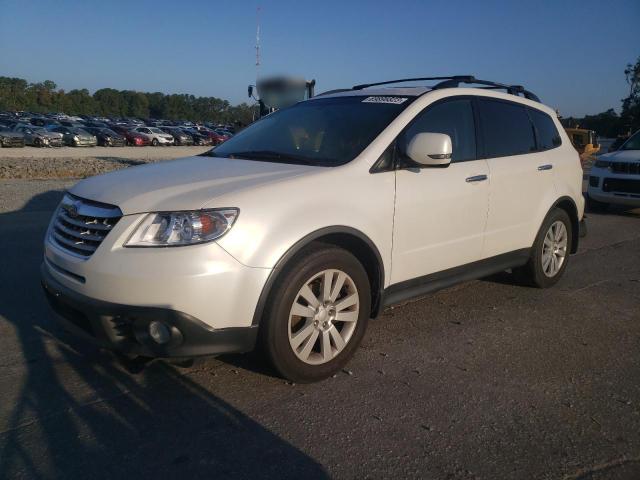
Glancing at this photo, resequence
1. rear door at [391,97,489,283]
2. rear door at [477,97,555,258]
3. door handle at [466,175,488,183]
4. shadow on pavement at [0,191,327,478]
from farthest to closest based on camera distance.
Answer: rear door at [477,97,555,258] → door handle at [466,175,488,183] → rear door at [391,97,489,283] → shadow on pavement at [0,191,327,478]

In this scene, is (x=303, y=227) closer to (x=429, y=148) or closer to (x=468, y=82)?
(x=429, y=148)

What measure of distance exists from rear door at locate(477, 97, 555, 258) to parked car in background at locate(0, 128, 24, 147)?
37191 millimetres

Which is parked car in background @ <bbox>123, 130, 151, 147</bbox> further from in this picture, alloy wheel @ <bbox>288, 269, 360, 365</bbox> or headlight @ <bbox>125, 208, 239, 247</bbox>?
headlight @ <bbox>125, 208, 239, 247</bbox>

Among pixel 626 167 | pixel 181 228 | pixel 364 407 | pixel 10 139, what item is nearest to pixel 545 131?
pixel 364 407

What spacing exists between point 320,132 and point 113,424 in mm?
2341

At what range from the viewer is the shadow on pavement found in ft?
8.03

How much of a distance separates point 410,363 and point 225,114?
159 metres

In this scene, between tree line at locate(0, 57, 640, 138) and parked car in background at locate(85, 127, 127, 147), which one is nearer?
parked car in background at locate(85, 127, 127, 147)

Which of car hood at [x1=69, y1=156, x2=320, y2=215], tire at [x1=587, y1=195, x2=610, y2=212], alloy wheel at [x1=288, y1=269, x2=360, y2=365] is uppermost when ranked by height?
car hood at [x1=69, y1=156, x2=320, y2=215]

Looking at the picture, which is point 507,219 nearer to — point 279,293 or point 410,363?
point 410,363

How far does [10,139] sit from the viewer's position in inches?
1375

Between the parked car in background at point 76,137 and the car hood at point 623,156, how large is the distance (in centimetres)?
3792

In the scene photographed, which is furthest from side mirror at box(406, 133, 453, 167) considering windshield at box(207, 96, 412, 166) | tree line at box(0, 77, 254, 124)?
tree line at box(0, 77, 254, 124)

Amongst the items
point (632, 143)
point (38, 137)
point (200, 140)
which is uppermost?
point (632, 143)
